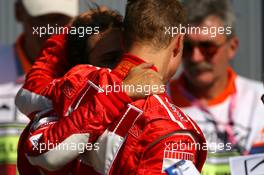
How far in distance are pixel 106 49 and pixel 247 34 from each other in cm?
302

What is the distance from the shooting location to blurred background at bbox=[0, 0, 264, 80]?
217 inches

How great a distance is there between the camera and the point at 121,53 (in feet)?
9.20

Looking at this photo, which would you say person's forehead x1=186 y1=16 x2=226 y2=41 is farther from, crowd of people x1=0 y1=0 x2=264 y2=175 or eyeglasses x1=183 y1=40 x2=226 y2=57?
crowd of people x1=0 y1=0 x2=264 y2=175

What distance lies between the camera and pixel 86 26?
2.87 m

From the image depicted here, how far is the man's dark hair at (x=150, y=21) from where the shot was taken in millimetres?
2539

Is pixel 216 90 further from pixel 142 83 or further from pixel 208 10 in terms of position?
pixel 142 83

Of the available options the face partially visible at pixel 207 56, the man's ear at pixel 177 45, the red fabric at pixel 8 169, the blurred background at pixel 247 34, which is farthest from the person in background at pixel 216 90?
the man's ear at pixel 177 45

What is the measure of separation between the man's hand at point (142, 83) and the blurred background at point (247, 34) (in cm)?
309

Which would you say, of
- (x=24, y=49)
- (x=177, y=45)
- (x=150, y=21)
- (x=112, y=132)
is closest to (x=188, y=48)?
(x=24, y=49)

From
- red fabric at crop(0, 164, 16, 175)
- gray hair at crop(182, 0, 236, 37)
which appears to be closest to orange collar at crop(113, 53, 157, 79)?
red fabric at crop(0, 164, 16, 175)

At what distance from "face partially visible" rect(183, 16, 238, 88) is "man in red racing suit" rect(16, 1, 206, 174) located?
5.94 ft

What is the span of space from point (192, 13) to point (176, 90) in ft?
1.31

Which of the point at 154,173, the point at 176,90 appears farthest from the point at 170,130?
the point at 176,90

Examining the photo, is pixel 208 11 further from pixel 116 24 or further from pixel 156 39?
pixel 156 39
